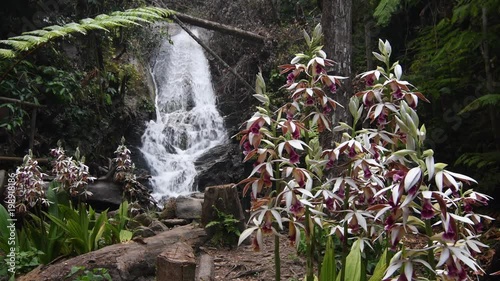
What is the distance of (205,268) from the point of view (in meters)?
3.62

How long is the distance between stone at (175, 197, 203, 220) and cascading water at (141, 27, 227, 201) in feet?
10.8

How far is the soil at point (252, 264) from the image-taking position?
12.0 ft

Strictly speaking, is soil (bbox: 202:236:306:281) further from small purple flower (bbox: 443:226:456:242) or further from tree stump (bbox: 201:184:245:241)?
small purple flower (bbox: 443:226:456:242)

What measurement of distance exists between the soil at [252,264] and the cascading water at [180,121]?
514 cm

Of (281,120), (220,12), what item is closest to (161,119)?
(220,12)

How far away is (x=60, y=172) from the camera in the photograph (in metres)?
3.96

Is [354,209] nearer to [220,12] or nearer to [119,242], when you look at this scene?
[119,242]

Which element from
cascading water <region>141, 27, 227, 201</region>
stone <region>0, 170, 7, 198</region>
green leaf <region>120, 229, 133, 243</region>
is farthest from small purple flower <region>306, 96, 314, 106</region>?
cascading water <region>141, 27, 227, 201</region>

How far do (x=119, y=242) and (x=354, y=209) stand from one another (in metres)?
3.09

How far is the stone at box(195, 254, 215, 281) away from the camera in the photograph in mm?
3415

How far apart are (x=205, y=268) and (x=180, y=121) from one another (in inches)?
313

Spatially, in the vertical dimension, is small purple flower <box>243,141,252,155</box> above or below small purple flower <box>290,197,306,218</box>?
above

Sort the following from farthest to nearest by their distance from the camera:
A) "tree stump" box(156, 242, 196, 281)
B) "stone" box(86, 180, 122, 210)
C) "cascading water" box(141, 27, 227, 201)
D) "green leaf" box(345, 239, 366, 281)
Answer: "cascading water" box(141, 27, 227, 201) → "stone" box(86, 180, 122, 210) → "tree stump" box(156, 242, 196, 281) → "green leaf" box(345, 239, 366, 281)

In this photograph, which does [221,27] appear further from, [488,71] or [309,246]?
[309,246]
